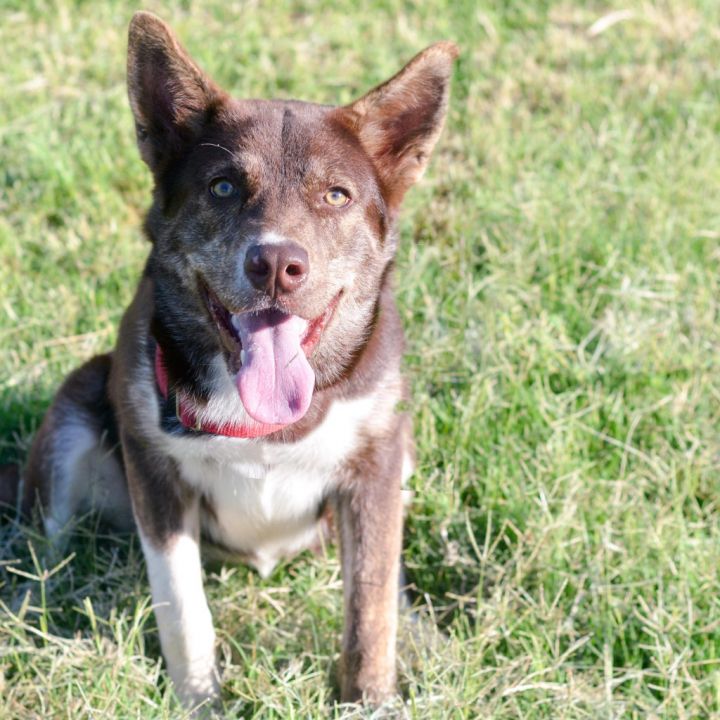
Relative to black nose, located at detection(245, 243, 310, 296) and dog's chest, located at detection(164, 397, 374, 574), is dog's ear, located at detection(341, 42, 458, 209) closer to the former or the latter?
black nose, located at detection(245, 243, 310, 296)

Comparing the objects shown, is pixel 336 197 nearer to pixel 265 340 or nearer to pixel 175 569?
pixel 265 340

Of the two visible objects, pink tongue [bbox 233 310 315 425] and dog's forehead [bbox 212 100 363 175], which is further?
dog's forehead [bbox 212 100 363 175]

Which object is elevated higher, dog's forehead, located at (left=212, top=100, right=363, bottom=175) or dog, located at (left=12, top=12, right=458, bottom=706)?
dog's forehead, located at (left=212, top=100, right=363, bottom=175)

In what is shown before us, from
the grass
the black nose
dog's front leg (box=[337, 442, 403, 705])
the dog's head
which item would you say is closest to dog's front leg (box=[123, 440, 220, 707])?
the grass

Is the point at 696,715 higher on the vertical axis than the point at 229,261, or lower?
lower

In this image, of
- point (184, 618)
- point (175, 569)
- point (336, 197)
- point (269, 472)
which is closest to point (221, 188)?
point (336, 197)

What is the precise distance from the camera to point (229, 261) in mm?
3189

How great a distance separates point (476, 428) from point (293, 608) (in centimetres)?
94

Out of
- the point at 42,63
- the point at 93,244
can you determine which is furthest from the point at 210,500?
the point at 42,63

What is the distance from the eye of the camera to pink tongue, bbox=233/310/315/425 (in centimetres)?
319

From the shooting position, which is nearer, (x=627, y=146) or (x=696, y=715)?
(x=696, y=715)

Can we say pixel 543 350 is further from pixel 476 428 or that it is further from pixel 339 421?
pixel 339 421

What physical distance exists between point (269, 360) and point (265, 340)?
2.3 inches

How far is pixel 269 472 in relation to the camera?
3.53 metres
